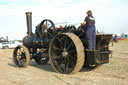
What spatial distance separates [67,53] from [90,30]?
109 cm

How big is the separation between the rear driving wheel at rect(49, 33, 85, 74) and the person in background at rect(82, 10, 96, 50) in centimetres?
34

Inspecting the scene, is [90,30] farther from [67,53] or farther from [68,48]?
[67,53]

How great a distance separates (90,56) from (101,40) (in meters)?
0.75

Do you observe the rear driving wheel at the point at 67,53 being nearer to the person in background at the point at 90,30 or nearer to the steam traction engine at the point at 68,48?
the steam traction engine at the point at 68,48

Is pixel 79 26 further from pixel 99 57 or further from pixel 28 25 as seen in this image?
pixel 28 25

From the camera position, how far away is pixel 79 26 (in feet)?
21.9

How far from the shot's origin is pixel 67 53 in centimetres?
630

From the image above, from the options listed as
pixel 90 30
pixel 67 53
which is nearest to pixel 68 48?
pixel 67 53

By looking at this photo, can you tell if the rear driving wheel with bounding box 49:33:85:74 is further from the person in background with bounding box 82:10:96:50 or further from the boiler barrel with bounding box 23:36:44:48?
the boiler barrel with bounding box 23:36:44:48

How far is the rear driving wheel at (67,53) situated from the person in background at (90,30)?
34 centimetres

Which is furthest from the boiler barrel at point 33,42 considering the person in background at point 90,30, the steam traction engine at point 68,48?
the person in background at point 90,30

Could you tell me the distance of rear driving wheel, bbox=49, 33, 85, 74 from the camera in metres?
5.80

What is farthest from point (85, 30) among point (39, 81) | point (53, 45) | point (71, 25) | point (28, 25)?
point (28, 25)

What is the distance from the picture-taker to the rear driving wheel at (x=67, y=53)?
580cm
